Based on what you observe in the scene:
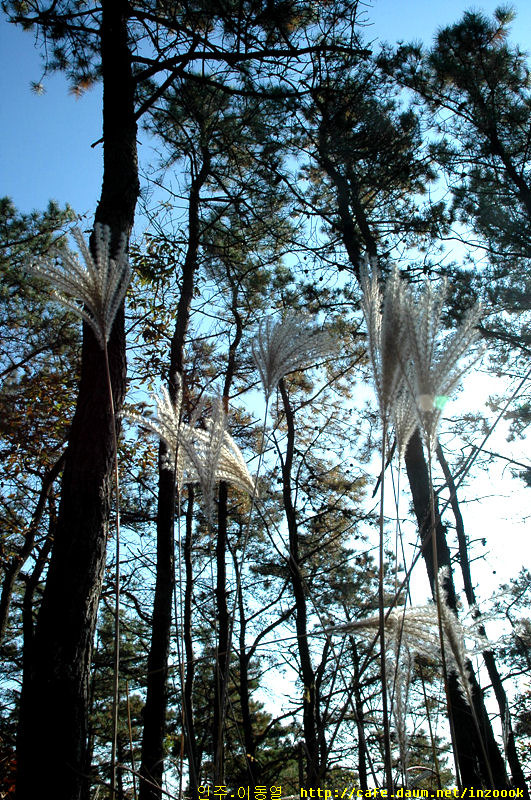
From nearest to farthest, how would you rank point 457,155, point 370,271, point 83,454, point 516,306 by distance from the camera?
point 370,271 < point 83,454 < point 516,306 < point 457,155

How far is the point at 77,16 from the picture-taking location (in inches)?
211

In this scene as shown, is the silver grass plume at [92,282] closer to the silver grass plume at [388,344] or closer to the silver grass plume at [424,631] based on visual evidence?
the silver grass plume at [388,344]

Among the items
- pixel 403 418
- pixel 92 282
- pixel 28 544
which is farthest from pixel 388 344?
pixel 28 544

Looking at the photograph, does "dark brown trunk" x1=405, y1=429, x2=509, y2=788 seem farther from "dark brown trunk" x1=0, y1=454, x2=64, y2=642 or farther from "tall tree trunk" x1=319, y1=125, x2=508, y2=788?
"dark brown trunk" x1=0, y1=454, x2=64, y2=642

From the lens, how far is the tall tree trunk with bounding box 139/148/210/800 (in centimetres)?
458

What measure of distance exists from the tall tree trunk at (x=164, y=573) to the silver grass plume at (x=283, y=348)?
1.63 m

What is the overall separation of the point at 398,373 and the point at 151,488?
7.13 metres

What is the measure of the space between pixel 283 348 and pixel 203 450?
44 cm

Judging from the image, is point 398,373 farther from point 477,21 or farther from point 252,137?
point 477,21

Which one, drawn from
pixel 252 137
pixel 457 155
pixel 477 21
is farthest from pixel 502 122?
pixel 252 137

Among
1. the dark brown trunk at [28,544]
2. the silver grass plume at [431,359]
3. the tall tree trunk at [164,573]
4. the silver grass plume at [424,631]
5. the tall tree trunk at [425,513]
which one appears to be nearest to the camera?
the silver grass plume at [431,359]

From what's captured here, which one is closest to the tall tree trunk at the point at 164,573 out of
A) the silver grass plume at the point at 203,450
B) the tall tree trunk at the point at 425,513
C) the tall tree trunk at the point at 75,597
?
the tall tree trunk at the point at 75,597

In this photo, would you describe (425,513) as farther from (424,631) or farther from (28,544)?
(28,544)

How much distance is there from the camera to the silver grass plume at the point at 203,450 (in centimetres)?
176
